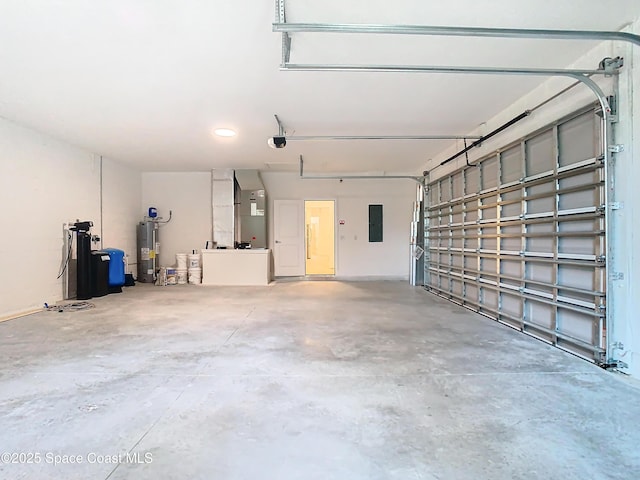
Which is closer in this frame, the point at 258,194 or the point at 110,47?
the point at 110,47

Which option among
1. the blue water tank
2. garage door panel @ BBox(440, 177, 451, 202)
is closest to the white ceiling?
garage door panel @ BBox(440, 177, 451, 202)

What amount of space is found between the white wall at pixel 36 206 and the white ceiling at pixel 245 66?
367 mm

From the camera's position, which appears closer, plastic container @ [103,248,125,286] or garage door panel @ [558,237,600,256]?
garage door panel @ [558,237,600,256]

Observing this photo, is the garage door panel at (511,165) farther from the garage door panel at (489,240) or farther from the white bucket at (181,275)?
the white bucket at (181,275)

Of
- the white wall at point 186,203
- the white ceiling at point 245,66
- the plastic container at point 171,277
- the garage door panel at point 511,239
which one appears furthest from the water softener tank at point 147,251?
the garage door panel at point 511,239

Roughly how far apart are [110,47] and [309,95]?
196 centimetres

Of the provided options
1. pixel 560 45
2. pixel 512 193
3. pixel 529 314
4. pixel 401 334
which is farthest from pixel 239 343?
pixel 560 45

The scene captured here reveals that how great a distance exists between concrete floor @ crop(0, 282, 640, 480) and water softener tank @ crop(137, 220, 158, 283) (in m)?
4.29

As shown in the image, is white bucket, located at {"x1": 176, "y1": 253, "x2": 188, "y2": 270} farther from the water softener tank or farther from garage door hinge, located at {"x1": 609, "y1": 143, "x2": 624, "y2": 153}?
garage door hinge, located at {"x1": 609, "y1": 143, "x2": 624, "y2": 153}

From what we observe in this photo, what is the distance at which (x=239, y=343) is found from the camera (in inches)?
141

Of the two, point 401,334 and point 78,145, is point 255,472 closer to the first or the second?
point 401,334

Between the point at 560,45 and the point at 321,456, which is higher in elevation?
the point at 560,45

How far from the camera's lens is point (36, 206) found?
546 cm

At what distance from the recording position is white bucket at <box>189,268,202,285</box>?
27.6 feet
